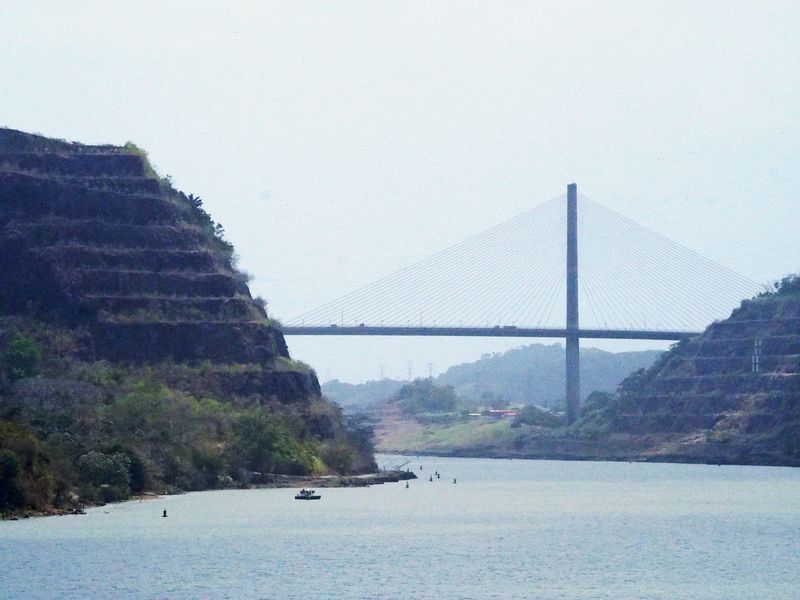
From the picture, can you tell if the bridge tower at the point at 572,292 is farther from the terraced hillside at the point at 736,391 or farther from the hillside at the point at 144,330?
the hillside at the point at 144,330

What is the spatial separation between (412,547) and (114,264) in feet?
157

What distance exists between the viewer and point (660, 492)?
103000mm

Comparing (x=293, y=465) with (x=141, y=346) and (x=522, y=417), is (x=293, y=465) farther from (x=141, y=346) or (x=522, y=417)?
(x=522, y=417)

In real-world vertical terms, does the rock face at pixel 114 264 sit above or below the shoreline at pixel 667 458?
above

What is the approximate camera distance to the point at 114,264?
349 feet

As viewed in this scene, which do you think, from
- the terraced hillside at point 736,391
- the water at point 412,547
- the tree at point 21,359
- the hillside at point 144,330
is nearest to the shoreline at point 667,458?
the terraced hillside at point 736,391

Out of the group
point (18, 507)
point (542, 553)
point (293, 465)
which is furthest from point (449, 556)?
point (293, 465)

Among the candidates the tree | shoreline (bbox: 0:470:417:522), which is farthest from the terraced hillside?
the tree

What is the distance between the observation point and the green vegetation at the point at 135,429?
75.0 m

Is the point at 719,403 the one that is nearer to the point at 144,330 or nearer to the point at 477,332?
the point at 477,332

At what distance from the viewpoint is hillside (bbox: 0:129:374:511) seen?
9306 centimetres

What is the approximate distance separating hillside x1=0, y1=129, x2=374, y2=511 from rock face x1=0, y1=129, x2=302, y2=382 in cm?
9

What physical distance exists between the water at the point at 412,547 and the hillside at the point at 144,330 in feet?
13.5

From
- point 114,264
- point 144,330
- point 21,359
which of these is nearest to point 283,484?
point 144,330
